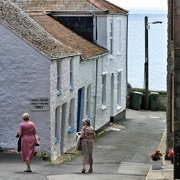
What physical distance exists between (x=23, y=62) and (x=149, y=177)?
265 inches

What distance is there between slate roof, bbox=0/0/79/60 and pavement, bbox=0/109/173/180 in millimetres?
3472

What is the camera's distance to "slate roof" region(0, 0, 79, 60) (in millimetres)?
26781

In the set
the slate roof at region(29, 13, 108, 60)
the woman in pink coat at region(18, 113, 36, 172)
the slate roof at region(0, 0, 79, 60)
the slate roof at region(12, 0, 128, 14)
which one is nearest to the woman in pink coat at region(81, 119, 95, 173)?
the woman in pink coat at region(18, 113, 36, 172)

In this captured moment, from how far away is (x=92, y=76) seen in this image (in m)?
34.7

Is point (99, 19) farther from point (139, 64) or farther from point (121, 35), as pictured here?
point (139, 64)

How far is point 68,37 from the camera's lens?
113 feet

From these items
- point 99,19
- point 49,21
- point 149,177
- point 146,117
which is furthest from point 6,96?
point 146,117

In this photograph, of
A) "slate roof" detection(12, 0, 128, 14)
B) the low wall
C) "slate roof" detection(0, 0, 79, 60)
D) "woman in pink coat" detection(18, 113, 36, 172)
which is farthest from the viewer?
the low wall

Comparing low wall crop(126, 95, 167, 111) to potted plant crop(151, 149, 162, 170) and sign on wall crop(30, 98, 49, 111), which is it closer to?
sign on wall crop(30, 98, 49, 111)

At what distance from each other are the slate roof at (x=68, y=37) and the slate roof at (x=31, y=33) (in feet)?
7.17

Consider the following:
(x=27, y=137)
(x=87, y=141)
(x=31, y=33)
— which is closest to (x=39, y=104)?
(x=31, y=33)

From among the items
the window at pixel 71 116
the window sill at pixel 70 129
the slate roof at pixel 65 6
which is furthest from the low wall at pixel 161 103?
the window sill at pixel 70 129

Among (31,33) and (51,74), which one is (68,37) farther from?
(51,74)

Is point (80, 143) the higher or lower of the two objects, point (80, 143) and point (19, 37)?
the lower
